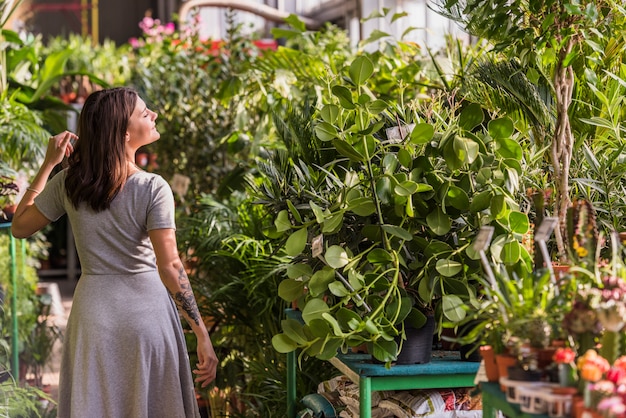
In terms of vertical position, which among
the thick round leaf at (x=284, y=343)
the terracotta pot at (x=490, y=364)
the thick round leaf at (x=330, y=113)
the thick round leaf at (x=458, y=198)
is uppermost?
the thick round leaf at (x=330, y=113)

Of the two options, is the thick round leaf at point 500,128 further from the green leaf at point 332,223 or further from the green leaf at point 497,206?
the green leaf at point 332,223

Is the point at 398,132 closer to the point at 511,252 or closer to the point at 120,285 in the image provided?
the point at 511,252

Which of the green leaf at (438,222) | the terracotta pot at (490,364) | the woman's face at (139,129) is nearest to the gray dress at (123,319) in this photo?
the woman's face at (139,129)

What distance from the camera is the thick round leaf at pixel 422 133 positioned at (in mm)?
2010

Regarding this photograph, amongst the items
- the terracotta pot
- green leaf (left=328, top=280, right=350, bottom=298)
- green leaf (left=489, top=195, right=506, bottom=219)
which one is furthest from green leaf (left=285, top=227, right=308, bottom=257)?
the terracotta pot

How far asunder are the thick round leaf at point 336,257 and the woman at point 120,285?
0.50m

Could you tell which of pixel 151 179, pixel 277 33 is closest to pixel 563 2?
pixel 151 179

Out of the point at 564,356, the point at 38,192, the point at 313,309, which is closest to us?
the point at 564,356

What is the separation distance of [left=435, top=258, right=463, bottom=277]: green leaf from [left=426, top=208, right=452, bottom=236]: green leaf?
0.22 feet

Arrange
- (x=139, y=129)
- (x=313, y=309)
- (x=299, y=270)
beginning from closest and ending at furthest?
1. (x=313, y=309)
2. (x=299, y=270)
3. (x=139, y=129)

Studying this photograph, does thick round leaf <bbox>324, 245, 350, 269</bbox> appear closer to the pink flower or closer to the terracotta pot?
the terracotta pot

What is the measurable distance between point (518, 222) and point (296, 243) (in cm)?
53

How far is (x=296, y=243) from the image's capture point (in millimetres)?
2092

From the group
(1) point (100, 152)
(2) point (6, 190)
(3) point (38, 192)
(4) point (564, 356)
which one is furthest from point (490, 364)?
(2) point (6, 190)
